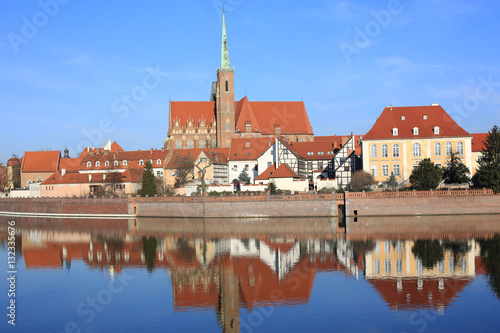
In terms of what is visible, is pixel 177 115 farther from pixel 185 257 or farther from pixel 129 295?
pixel 129 295

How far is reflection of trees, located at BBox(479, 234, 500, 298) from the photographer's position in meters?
26.4

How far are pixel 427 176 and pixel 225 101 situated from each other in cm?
4464

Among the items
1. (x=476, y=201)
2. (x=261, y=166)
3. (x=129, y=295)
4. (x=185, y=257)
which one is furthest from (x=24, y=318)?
(x=261, y=166)

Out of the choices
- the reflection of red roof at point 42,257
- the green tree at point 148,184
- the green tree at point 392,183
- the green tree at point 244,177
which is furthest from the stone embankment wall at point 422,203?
the reflection of red roof at point 42,257

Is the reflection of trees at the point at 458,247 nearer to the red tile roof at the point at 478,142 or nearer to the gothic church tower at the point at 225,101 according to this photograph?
the red tile roof at the point at 478,142

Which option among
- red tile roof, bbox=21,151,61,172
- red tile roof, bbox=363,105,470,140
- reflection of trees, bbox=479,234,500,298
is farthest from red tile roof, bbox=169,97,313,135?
reflection of trees, bbox=479,234,500,298

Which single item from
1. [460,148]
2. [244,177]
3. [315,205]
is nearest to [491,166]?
→ [460,148]

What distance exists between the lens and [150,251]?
39.1 m

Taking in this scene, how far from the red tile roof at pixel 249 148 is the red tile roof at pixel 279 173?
7723 millimetres

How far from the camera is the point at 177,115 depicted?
9794 cm

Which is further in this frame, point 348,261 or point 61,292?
point 348,261

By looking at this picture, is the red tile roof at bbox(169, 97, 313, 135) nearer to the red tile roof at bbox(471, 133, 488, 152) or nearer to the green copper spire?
the green copper spire

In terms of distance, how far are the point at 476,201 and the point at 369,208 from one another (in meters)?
9.17

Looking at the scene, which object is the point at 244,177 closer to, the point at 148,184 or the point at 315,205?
the point at 148,184
